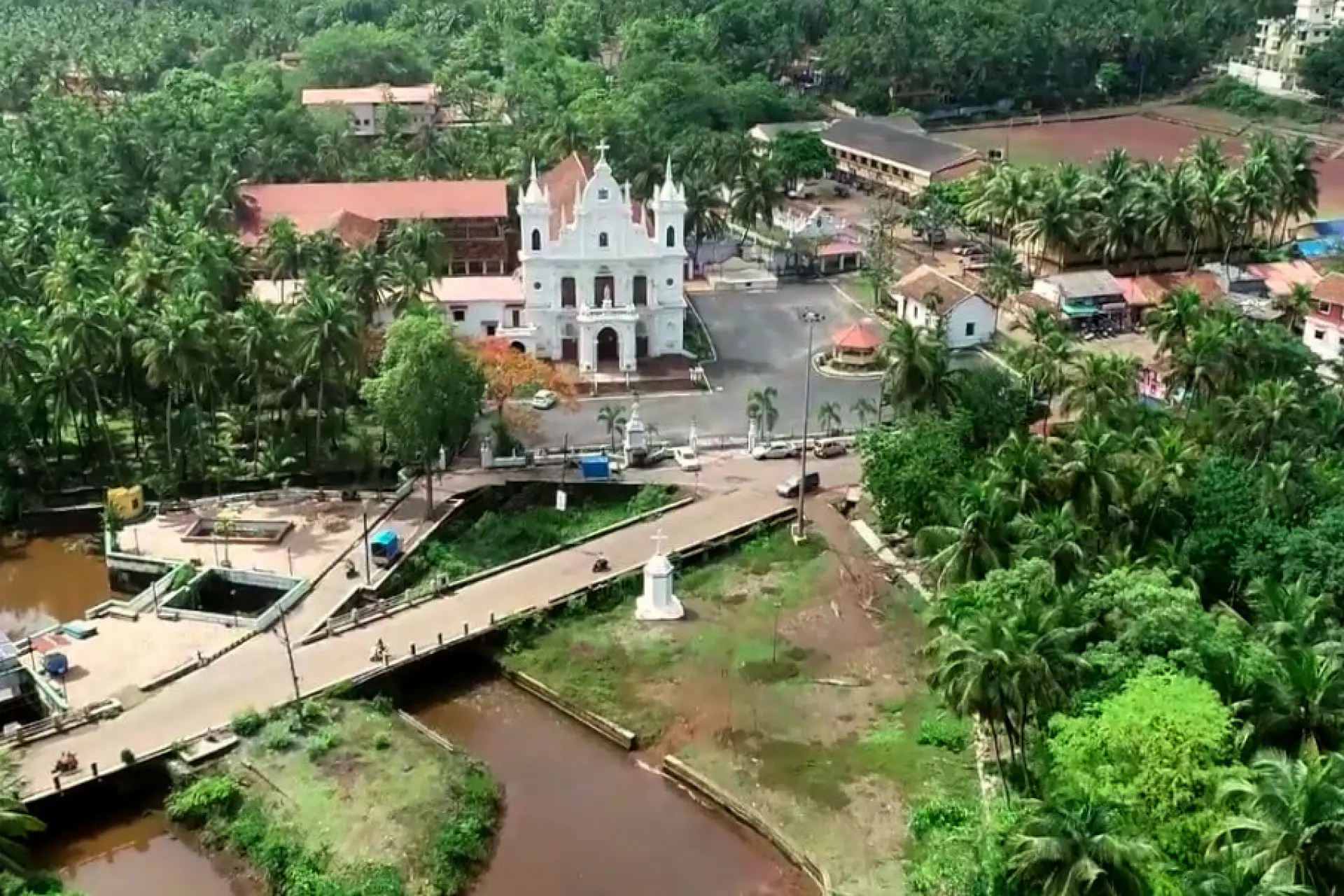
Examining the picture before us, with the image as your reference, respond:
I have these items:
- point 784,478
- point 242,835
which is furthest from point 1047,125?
point 242,835

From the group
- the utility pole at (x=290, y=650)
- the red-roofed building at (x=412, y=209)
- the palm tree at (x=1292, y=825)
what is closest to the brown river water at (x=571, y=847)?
the utility pole at (x=290, y=650)

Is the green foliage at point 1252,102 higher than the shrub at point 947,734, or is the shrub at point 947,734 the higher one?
the green foliage at point 1252,102

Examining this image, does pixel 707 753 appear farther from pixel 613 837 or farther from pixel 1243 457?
pixel 1243 457

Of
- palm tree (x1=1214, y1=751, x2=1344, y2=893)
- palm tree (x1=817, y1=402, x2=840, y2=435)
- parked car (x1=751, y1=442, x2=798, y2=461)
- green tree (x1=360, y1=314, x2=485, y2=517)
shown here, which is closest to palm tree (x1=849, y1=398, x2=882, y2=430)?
palm tree (x1=817, y1=402, x2=840, y2=435)

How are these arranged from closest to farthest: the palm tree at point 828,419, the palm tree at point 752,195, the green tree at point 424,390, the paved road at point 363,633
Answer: the paved road at point 363,633 < the green tree at point 424,390 < the palm tree at point 828,419 < the palm tree at point 752,195

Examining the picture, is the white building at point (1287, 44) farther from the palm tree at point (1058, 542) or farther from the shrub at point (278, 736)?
the shrub at point (278, 736)
